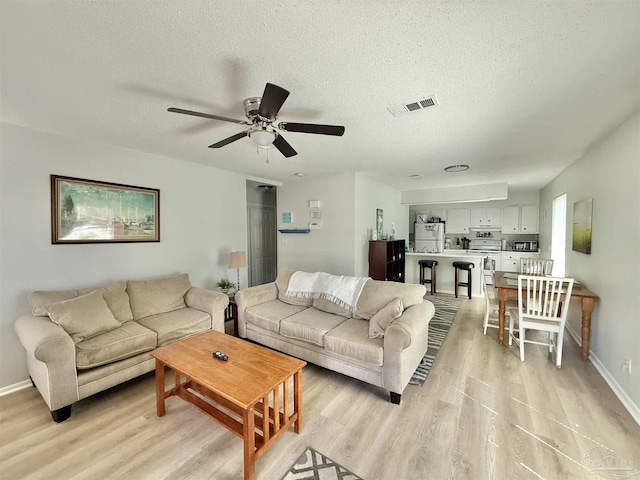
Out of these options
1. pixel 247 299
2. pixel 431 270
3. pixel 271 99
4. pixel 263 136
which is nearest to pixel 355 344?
pixel 247 299

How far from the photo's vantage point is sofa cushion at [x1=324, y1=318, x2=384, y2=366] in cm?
221

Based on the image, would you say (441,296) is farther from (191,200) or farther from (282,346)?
(191,200)

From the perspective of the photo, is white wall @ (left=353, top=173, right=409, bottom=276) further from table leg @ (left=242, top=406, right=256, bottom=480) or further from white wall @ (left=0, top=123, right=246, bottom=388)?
table leg @ (left=242, top=406, right=256, bottom=480)

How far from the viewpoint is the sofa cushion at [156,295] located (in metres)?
2.86

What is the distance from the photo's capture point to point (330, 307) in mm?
3031

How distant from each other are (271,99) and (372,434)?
89.4 inches

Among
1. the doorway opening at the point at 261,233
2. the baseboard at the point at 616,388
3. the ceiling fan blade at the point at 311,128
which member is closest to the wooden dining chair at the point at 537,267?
the baseboard at the point at 616,388

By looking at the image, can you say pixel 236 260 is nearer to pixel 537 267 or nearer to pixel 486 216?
pixel 537 267

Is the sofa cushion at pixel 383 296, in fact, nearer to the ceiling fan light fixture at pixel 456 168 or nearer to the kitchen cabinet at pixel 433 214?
the ceiling fan light fixture at pixel 456 168

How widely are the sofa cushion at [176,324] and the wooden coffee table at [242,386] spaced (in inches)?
19.0

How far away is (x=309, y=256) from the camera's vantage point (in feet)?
15.6

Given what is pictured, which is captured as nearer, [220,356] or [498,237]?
[220,356]

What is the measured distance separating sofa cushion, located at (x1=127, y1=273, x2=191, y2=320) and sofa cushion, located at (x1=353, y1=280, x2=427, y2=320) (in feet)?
6.95

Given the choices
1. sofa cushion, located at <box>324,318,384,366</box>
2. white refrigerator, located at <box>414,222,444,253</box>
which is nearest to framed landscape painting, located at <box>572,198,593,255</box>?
sofa cushion, located at <box>324,318,384,366</box>
